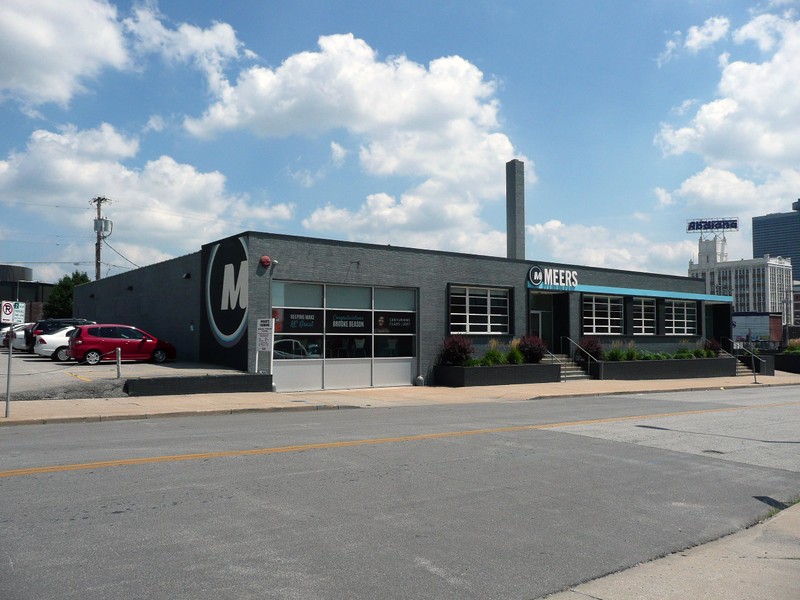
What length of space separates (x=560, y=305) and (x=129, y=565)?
1152 inches

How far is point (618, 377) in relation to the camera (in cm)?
3180

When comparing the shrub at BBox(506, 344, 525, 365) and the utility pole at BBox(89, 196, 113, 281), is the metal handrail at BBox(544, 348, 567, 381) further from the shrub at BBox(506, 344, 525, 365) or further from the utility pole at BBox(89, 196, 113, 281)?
the utility pole at BBox(89, 196, 113, 281)

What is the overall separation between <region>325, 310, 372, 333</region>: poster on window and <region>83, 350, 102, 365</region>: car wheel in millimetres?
8106

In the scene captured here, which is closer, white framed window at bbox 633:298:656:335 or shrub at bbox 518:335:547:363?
shrub at bbox 518:335:547:363

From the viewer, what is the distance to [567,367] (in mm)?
31531

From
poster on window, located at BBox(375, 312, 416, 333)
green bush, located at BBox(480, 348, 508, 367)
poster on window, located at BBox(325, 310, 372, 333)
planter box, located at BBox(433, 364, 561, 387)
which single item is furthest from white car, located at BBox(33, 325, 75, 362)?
green bush, located at BBox(480, 348, 508, 367)

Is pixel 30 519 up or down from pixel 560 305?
down

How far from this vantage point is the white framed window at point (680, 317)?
37.9 metres

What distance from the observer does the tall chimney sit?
1630 inches

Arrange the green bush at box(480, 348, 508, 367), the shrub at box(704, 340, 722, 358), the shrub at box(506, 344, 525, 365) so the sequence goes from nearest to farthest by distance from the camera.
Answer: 1. the green bush at box(480, 348, 508, 367)
2. the shrub at box(506, 344, 525, 365)
3. the shrub at box(704, 340, 722, 358)

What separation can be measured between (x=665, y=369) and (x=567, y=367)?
558 cm

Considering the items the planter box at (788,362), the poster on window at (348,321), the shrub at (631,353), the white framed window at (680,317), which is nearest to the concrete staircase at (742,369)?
the white framed window at (680,317)

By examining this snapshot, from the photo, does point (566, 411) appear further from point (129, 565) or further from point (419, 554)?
point (129, 565)

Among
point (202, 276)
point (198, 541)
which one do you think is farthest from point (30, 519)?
point (202, 276)
